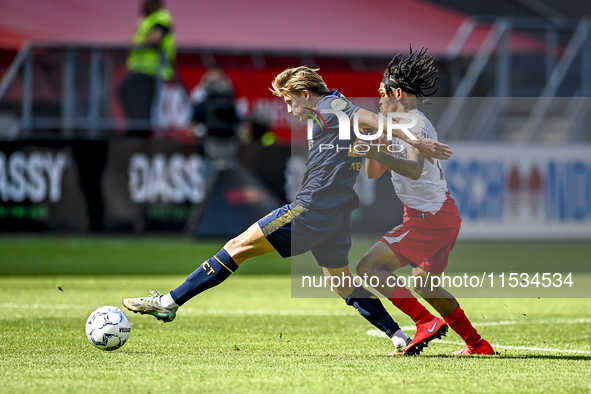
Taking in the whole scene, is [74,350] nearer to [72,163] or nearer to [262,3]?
[72,163]

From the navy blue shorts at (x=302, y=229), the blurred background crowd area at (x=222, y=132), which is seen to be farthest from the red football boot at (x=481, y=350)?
the blurred background crowd area at (x=222, y=132)

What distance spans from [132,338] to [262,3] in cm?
1825

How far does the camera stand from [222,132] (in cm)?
1449

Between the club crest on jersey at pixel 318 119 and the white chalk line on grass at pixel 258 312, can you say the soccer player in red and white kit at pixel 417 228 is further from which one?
the white chalk line on grass at pixel 258 312

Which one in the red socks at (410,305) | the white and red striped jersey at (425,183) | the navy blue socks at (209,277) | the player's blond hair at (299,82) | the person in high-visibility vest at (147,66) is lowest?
the red socks at (410,305)

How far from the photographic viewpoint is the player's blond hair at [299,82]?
5977 mm

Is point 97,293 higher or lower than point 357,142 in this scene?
lower

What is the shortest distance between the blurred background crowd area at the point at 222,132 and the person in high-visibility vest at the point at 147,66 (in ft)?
0.08

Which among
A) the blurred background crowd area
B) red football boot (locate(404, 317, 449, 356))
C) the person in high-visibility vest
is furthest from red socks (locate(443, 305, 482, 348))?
the person in high-visibility vest

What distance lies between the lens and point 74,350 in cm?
573

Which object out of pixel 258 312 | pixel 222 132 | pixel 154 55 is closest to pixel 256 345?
pixel 258 312

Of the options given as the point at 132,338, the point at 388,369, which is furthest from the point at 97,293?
the point at 388,369

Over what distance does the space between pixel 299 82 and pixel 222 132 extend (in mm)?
8607

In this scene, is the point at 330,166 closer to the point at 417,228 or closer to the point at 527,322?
the point at 417,228
